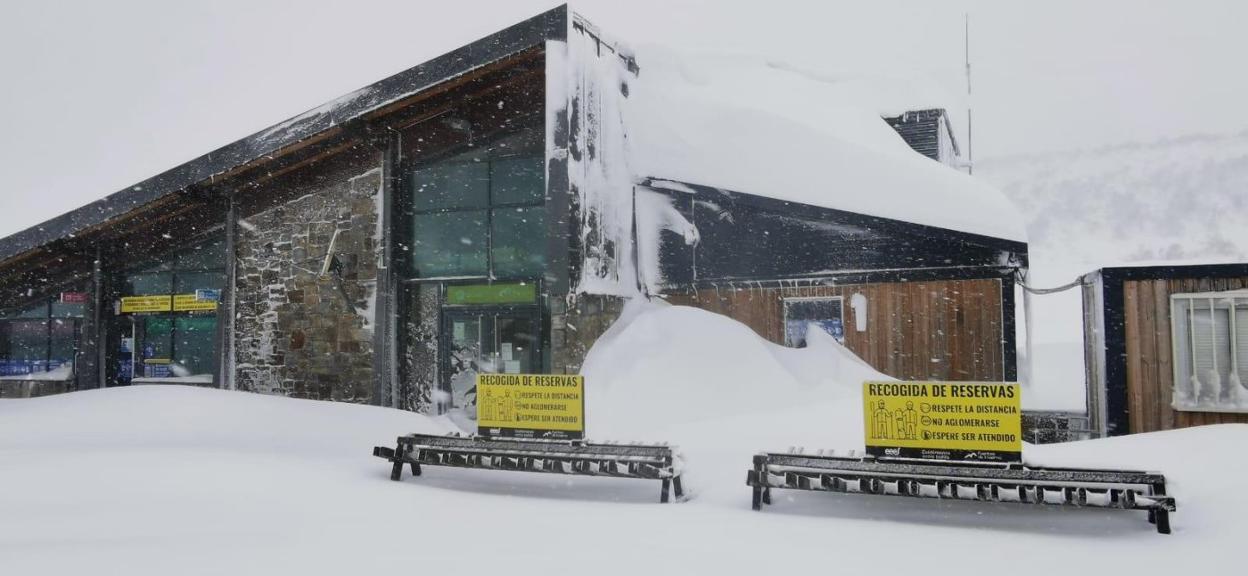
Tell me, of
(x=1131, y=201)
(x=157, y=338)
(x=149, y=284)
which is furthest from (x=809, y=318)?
(x=1131, y=201)

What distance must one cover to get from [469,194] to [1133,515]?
944 cm

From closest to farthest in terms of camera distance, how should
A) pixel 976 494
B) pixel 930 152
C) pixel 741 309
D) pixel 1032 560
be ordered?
pixel 1032 560 < pixel 976 494 < pixel 741 309 < pixel 930 152

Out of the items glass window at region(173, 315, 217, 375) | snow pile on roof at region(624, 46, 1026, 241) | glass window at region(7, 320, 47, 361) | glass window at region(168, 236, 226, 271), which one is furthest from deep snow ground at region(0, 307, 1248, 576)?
glass window at region(7, 320, 47, 361)

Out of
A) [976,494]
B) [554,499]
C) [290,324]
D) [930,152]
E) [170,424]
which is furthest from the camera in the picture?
[930,152]

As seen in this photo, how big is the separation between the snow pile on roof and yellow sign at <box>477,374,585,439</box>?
566 centimetres

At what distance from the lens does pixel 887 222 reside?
1092cm

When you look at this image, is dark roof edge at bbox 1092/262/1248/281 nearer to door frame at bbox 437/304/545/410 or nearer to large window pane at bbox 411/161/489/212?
door frame at bbox 437/304/545/410

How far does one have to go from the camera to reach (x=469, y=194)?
39.5ft

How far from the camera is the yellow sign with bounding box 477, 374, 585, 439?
6.84 metres

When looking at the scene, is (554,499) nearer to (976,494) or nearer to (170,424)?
(976,494)

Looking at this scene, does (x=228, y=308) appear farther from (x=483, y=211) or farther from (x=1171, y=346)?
(x=1171, y=346)

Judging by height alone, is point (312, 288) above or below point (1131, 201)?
below

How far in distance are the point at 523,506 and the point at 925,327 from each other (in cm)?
726

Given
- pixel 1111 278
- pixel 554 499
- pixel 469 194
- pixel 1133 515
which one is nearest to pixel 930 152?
pixel 1111 278
